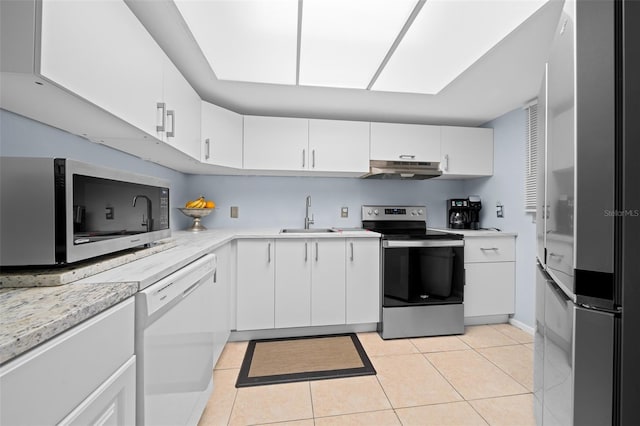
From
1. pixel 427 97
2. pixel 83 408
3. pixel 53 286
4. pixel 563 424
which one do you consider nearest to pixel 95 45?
pixel 53 286

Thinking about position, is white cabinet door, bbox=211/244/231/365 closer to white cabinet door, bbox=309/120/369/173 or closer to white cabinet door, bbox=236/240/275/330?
white cabinet door, bbox=236/240/275/330

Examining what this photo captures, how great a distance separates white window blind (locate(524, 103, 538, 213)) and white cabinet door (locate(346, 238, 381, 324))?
4.69 ft

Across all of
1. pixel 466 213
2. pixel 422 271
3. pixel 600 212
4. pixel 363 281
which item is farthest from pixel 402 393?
pixel 466 213

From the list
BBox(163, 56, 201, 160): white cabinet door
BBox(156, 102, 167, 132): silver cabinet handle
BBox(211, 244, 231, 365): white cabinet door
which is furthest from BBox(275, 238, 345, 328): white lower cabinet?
BBox(156, 102, 167, 132): silver cabinet handle

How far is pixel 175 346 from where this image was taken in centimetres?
99

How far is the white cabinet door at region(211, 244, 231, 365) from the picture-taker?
1620 millimetres

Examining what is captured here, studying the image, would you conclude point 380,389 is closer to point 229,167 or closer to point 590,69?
point 590,69

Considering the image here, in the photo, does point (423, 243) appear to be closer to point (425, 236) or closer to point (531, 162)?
point (425, 236)

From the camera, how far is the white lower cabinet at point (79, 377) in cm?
44

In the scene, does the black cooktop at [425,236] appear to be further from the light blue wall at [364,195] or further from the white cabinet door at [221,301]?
the white cabinet door at [221,301]

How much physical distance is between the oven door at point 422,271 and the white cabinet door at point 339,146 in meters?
0.85

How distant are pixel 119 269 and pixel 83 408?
18.3 inches

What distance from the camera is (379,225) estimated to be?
2.92 m

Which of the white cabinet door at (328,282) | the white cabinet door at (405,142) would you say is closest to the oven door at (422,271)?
the white cabinet door at (328,282)
